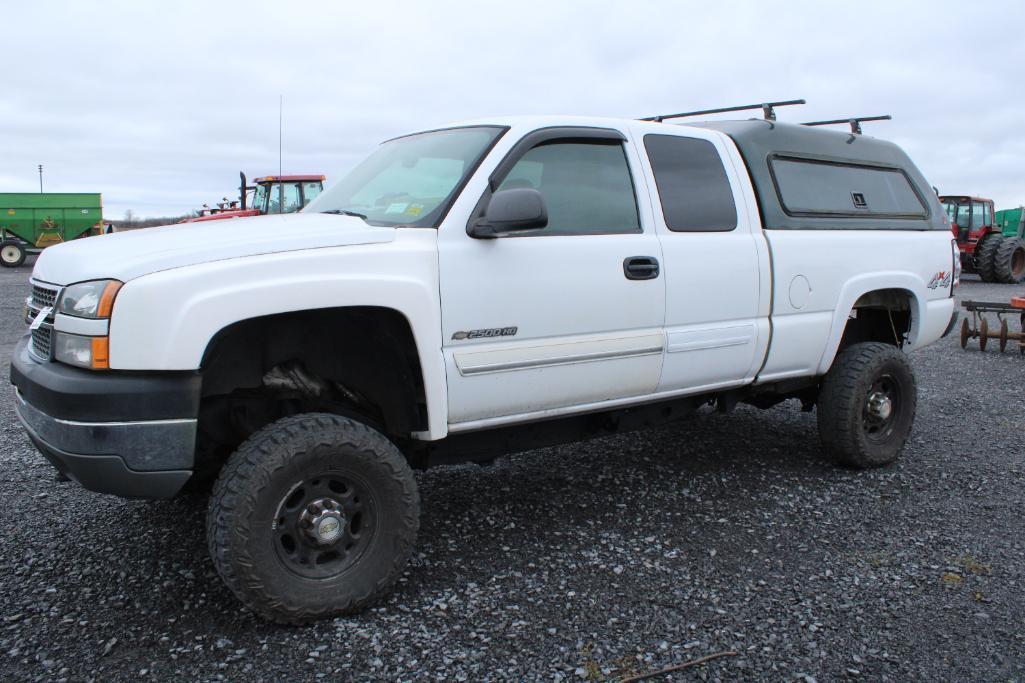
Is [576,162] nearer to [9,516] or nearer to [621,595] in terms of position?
[621,595]

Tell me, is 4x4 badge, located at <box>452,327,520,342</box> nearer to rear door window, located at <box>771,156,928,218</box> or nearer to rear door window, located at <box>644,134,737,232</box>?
rear door window, located at <box>644,134,737,232</box>

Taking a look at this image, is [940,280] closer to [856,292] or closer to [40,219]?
[856,292]

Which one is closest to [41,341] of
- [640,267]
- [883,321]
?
[640,267]

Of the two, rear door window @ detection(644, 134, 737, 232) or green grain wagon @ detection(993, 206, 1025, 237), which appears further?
green grain wagon @ detection(993, 206, 1025, 237)

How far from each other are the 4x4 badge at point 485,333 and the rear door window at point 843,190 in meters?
2.01

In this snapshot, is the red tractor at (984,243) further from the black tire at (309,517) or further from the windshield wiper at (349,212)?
the black tire at (309,517)

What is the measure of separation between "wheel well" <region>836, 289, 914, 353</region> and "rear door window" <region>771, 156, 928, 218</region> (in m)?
0.52

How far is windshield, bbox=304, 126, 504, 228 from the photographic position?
352cm

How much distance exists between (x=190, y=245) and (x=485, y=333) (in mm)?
1174

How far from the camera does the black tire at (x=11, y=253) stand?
80.3 ft

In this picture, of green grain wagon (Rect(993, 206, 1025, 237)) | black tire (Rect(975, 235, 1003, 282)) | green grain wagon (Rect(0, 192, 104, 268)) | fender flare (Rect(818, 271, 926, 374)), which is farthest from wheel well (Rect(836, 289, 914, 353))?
green grain wagon (Rect(0, 192, 104, 268))

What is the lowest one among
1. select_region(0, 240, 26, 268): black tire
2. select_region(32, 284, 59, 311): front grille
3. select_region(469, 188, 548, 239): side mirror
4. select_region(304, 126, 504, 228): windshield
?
select_region(0, 240, 26, 268): black tire

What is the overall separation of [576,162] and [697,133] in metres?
0.88

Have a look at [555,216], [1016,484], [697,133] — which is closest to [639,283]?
[555,216]
